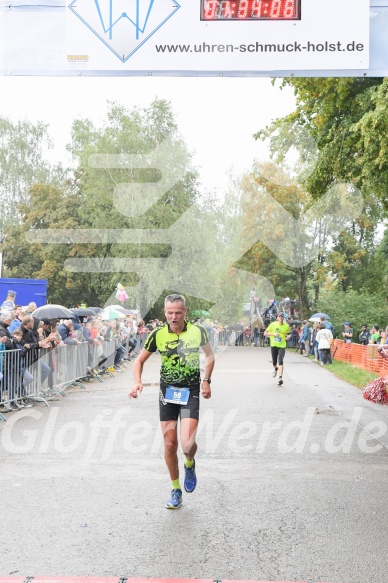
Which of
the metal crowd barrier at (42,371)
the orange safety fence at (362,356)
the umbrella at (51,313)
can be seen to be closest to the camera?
the metal crowd barrier at (42,371)

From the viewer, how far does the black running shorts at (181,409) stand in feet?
22.8

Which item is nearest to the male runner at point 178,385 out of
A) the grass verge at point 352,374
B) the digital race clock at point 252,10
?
the digital race clock at point 252,10

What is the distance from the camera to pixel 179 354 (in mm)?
6984

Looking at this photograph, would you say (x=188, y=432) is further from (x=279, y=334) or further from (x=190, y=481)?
(x=279, y=334)

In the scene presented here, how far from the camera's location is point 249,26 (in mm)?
8023

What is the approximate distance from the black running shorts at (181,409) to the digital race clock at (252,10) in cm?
358

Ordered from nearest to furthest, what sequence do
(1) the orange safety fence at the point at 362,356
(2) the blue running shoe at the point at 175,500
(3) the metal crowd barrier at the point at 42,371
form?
1. (2) the blue running shoe at the point at 175,500
2. (3) the metal crowd barrier at the point at 42,371
3. (1) the orange safety fence at the point at 362,356

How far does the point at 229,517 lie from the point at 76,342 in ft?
39.9

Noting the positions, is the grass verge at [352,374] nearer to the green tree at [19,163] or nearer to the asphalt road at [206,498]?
the asphalt road at [206,498]

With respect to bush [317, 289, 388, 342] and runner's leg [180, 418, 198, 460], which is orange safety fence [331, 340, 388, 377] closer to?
bush [317, 289, 388, 342]

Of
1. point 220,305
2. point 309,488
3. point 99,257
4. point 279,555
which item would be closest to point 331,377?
point 309,488

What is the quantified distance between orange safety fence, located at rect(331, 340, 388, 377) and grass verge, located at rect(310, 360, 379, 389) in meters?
0.25

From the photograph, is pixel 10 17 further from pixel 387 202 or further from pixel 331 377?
pixel 331 377

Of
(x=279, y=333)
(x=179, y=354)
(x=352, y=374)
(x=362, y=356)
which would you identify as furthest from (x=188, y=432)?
(x=362, y=356)
